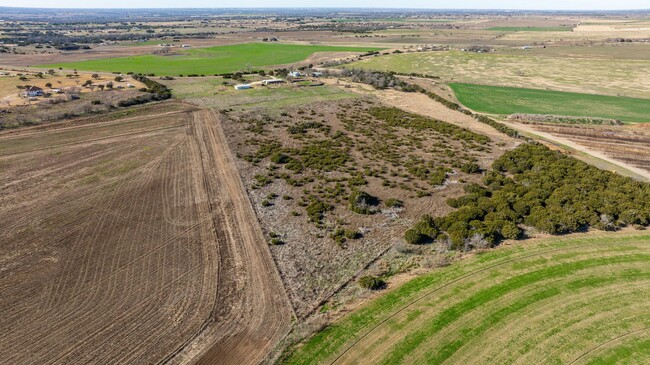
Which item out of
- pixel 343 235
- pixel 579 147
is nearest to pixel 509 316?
pixel 343 235

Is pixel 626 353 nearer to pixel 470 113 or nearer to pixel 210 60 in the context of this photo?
pixel 470 113

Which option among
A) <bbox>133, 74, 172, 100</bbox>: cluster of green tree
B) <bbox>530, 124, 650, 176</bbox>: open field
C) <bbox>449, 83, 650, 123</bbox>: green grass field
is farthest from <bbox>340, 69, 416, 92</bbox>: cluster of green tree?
<bbox>133, 74, 172, 100</bbox>: cluster of green tree

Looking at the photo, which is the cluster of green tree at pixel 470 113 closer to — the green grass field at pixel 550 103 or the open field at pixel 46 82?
the green grass field at pixel 550 103

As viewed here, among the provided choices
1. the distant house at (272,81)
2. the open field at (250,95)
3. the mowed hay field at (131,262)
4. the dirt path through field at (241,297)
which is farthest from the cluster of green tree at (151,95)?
the dirt path through field at (241,297)

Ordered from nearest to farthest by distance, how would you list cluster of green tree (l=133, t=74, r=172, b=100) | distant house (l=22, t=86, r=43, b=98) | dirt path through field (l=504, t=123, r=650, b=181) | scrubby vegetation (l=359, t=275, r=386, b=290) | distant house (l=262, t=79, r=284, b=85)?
scrubby vegetation (l=359, t=275, r=386, b=290)
dirt path through field (l=504, t=123, r=650, b=181)
distant house (l=22, t=86, r=43, b=98)
cluster of green tree (l=133, t=74, r=172, b=100)
distant house (l=262, t=79, r=284, b=85)

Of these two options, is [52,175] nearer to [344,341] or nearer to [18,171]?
[18,171]

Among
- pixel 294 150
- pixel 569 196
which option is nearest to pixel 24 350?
pixel 294 150

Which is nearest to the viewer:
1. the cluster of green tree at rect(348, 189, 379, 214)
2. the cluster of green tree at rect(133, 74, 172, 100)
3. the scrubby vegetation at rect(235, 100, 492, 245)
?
the cluster of green tree at rect(348, 189, 379, 214)

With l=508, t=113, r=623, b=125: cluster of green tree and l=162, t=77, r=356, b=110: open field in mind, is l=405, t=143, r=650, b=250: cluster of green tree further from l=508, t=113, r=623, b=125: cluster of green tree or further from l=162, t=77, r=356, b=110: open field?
l=162, t=77, r=356, b=110: open field
